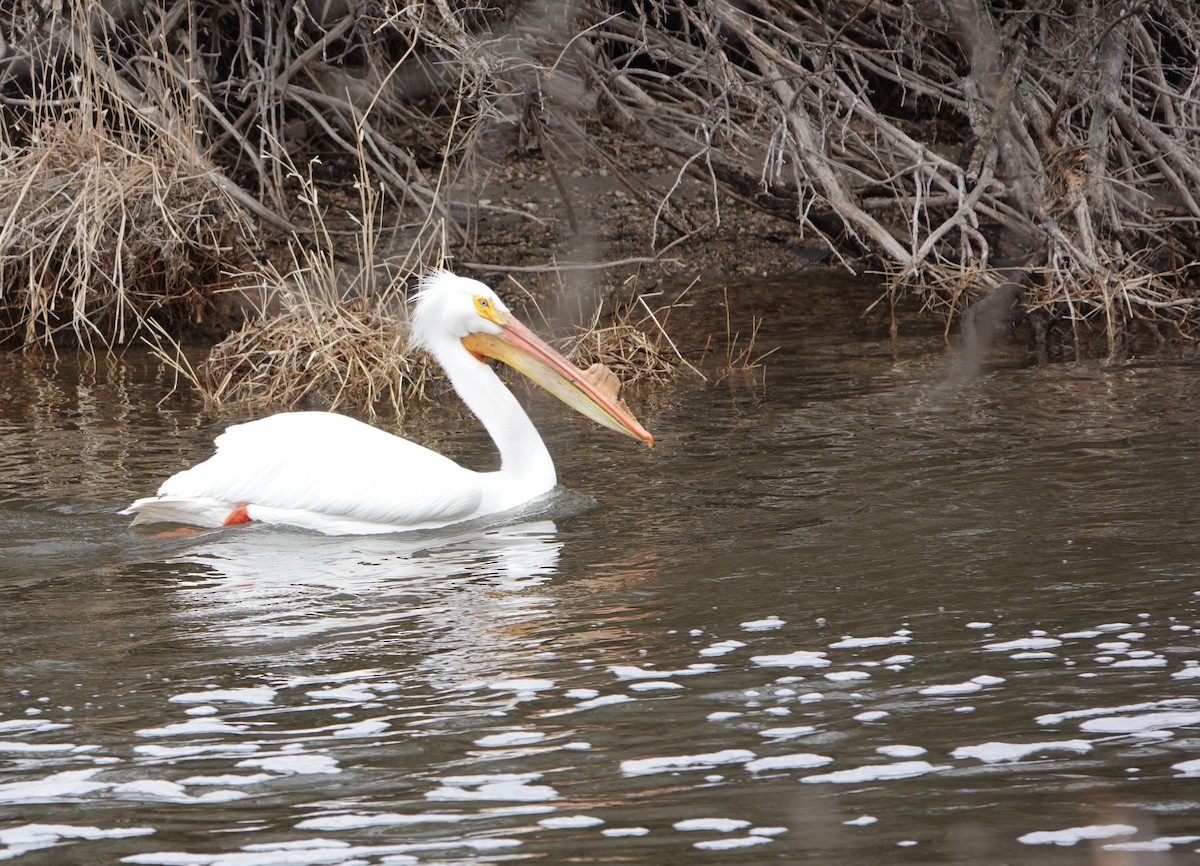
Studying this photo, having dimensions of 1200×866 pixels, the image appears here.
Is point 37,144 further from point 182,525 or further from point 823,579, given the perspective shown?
point 823,579

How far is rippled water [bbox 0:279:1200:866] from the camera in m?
2.97


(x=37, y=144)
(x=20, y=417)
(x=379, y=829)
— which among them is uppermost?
(x=37, y=144)

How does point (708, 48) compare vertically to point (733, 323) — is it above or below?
above

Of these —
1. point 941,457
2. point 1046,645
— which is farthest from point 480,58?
point 1046,645

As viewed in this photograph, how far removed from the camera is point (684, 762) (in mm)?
3248

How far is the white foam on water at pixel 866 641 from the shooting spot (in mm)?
3977

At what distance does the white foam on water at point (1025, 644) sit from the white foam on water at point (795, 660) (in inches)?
15.8

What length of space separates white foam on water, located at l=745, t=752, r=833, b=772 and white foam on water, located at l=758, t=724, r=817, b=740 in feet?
0.34

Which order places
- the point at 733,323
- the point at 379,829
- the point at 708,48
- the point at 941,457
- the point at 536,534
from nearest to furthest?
the point at 379,829 → the point at 536,534 → the point at 941,457 → the point at 708,48 → the point at 733,323

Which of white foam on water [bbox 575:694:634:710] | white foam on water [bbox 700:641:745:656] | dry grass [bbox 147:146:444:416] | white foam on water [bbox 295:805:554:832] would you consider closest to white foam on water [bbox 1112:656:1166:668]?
white foam on water [bbox 700:641:745:656]

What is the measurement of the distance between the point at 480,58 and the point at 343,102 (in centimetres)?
209

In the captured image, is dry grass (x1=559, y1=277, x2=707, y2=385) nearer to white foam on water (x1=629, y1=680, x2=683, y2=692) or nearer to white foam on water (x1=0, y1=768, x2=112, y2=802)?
white foam on water (x1=629, y1=680, x2=683, y2=692)

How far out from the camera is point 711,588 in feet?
A: 15.0

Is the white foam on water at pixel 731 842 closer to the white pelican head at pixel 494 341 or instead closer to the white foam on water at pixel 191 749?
the white foam on water at pixel 191 749
